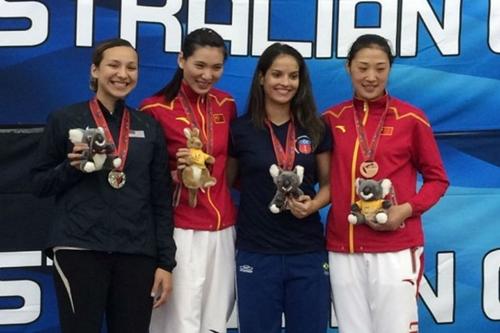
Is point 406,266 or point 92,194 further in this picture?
point 406,266

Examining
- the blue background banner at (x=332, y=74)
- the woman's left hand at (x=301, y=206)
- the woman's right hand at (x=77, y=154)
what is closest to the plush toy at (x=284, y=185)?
the woman's left hand at (x=301, y=206)

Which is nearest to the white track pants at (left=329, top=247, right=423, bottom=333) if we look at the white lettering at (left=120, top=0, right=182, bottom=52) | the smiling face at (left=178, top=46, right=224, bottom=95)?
the smiling face at (left=178, top=46, right=224, bottom=95)

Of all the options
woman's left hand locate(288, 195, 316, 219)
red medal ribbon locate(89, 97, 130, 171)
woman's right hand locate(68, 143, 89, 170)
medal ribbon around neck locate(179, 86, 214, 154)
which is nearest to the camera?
woman's right hand locate(68, 143, 89, 170)

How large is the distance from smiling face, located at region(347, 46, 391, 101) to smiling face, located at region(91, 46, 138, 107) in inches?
31.7

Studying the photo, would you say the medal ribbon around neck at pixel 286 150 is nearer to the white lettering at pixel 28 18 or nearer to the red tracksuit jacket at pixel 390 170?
the red tracksuit jacket at pixel 390 170

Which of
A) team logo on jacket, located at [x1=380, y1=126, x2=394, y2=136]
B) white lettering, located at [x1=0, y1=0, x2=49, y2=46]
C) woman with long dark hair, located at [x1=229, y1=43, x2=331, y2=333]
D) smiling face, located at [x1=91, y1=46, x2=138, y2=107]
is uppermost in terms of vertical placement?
white lettering, located at [x1=0, y1=0, x2=49, y2=46]

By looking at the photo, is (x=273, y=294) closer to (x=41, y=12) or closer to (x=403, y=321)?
(x=403, y=321)

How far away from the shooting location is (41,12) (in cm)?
350

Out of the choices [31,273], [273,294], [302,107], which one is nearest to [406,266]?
[273,294]

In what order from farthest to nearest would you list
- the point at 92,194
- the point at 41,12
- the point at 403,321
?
the point at 41,12
the point at 403,321
the point at 92,194

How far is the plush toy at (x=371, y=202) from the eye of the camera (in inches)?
112

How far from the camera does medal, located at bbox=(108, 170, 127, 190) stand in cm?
274

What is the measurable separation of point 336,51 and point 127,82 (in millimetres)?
1219

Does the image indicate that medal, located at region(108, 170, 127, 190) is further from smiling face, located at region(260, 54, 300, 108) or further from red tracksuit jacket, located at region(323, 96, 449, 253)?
red tracksuit jacket, located at region(323, 96, 449, 253)
